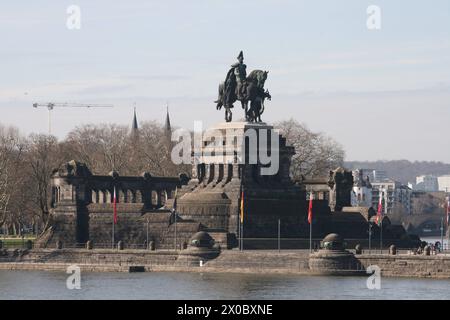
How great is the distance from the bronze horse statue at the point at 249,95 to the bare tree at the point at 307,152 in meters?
31.8

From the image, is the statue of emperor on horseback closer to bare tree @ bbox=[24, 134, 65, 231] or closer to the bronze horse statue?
the bronze horse statue

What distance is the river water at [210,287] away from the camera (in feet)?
366

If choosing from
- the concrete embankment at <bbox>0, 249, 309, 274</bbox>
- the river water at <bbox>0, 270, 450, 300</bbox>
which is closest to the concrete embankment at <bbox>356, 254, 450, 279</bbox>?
the river water at <bbox>0, 270, 450, 300</bbox>

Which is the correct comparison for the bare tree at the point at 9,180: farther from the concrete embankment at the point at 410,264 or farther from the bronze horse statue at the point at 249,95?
the concrete embankment at the point at 410,264

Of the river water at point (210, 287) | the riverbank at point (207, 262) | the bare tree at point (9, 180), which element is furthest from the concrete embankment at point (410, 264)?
the bare tree at point (9, 180)

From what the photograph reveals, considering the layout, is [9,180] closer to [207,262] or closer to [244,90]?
[244,90]

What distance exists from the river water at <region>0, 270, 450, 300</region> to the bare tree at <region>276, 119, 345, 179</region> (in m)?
→ 54.1

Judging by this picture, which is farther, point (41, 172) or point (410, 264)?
point (41, 172)

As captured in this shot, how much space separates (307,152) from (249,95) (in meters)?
37.6

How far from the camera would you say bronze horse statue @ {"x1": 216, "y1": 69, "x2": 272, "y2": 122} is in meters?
150

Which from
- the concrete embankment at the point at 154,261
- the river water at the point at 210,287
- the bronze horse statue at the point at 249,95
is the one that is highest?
the bronze horse statue at the point at 249,95

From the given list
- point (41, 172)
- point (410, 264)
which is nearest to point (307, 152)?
point (41, 172)

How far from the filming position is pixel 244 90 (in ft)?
494
